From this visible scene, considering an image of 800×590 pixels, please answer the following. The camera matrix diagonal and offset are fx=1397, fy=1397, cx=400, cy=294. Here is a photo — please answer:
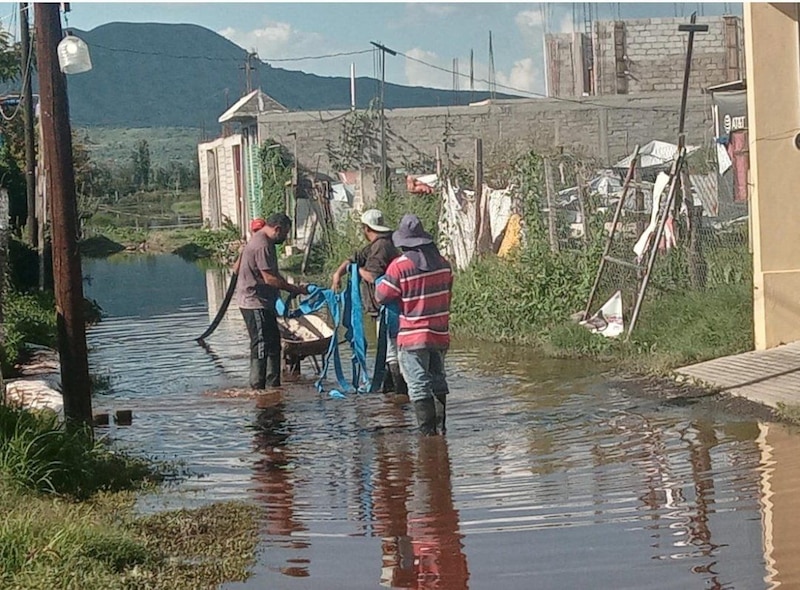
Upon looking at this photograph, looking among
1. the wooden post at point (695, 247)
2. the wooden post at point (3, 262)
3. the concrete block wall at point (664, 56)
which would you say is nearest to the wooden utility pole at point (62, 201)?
the wooden post at point (3, 262)

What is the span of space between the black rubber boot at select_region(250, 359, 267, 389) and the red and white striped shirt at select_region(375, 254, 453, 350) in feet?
11.9

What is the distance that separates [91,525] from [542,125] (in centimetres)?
3361

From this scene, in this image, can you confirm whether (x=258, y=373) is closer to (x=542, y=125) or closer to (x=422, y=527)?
(x=422, y=527)

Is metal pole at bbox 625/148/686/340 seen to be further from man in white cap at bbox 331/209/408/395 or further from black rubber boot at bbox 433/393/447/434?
black rubber boot at bbox 433/393/447/434

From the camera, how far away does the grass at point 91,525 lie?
22.3ft

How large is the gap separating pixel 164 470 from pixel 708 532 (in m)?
4.22

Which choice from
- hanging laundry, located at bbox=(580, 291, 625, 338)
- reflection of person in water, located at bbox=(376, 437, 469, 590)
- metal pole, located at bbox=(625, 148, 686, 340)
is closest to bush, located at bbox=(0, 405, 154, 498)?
reflection of person in water, located at bbox=(376, 437, 469, 590)

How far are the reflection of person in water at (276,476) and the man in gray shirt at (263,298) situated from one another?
15.8 inches

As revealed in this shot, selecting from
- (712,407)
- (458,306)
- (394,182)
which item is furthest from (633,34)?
(712,407)

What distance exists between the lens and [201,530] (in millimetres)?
8016

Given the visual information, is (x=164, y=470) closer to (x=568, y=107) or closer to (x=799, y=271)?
(x=799, y=271)

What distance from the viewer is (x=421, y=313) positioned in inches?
447

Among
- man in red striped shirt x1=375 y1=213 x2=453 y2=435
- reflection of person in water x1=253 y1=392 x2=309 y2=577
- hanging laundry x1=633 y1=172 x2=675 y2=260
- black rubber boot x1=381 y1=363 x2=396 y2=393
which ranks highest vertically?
hanging laundry x1=633 y1=172 x2=675 y2=260

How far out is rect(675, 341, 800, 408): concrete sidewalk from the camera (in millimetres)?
11969
